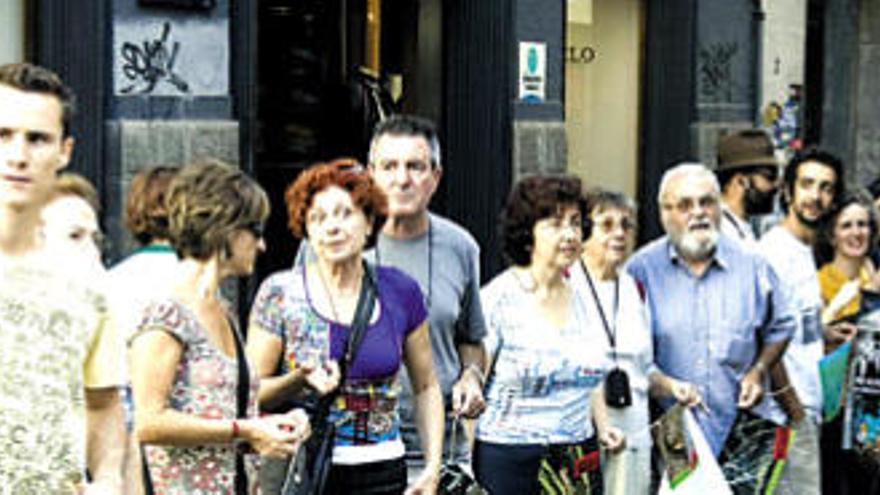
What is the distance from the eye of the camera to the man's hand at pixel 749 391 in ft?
26.6

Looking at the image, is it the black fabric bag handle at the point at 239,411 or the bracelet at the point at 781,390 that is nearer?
the black fabric bag handle at the point at 239,411

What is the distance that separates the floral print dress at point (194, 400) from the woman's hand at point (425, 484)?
1006 millimetres

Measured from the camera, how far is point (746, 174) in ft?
32.6

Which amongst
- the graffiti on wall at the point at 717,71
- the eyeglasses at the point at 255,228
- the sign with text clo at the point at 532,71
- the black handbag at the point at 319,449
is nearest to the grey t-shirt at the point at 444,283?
the black handbag at the point at 319,449

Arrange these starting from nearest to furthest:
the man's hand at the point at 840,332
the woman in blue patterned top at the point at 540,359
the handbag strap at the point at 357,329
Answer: the handbag strap at the point at 357,329, the woman in blue patterned top at the point at 540,359, the man's hand at the point at 840,332

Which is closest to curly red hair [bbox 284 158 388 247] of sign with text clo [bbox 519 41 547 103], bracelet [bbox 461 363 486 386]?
bracelet [bbox 461 363 486 386]

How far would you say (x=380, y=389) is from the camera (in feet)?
19.9

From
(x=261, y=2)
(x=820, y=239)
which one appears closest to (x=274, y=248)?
(x=261, y=2)

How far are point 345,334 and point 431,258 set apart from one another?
107 cm

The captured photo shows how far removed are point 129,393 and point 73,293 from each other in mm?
1603

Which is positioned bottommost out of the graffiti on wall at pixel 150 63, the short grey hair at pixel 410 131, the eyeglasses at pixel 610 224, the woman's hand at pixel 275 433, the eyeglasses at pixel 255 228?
the woman's hand at pixel 275 433

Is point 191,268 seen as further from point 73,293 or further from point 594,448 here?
point 594,448

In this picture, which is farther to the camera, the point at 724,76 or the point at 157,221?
the point at 724,76

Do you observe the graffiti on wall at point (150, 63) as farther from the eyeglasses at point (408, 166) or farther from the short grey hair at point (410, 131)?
the eyeglasses at point (408, 166)
